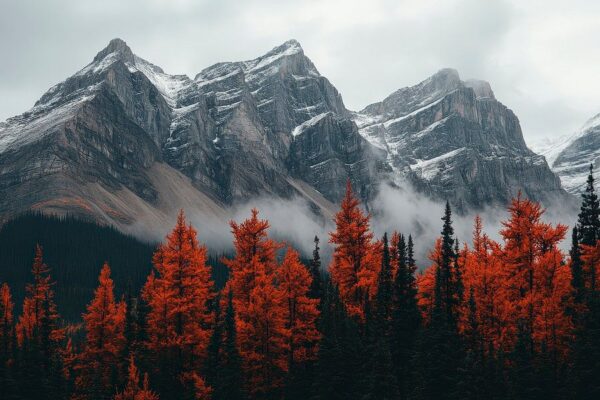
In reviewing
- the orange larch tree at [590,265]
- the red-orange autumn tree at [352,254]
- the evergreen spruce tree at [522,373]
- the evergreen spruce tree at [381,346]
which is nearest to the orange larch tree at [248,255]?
the red-orange autumn tree at [352,254]

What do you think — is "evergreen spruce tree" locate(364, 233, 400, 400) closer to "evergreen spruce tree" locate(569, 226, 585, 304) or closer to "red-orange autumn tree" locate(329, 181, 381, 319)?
"red-orange autumn tree" locate(329, 181, 381, 319)

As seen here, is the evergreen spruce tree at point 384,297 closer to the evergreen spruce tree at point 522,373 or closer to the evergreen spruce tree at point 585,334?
the evergreen spruce tree at point 522,373

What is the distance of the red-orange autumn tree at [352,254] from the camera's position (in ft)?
180

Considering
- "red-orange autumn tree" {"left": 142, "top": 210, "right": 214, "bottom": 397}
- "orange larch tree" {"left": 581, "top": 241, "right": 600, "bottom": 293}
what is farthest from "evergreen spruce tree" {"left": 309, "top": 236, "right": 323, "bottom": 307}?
"orange larch tree" {"left": 581, "top": 241, "right": 600, "bottom": 293}

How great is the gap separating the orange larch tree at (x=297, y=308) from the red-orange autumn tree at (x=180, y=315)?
5.85 metres

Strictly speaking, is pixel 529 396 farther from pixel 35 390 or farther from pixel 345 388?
pixel 35 390

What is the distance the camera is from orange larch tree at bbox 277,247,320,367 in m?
52.9

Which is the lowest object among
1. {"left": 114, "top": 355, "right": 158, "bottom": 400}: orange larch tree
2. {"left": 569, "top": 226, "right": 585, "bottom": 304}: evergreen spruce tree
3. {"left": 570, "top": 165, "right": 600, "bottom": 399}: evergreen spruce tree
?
{"left": 114, "top": 355, "right": 158, "bottom": 400}: orange larch tree

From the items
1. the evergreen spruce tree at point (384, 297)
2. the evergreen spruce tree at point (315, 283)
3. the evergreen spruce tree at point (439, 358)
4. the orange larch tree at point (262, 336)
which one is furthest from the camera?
the evergreen spruce tree at point (315, 283)

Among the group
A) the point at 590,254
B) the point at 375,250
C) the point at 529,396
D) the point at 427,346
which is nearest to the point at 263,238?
the point at 375,250

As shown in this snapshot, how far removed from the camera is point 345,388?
171ft

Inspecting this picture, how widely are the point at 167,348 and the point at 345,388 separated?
43.7 feet

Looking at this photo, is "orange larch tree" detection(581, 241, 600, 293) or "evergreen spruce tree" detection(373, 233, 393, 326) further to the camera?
"orange larch tree" detection(581, 241, 600, 293)

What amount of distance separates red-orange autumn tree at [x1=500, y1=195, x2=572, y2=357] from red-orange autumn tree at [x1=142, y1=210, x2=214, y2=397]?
74.1 feet
